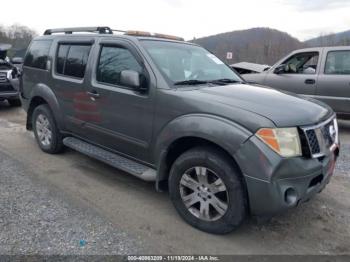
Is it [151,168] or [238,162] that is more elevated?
[238,162]

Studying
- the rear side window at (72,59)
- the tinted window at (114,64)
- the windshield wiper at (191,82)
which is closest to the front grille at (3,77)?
the rear side window at (72,59)

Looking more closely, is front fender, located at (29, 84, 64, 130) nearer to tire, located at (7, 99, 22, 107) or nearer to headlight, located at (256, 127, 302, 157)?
headlight, located at (256, 127, 302, 157)

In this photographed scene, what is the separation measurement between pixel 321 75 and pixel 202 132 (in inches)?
202

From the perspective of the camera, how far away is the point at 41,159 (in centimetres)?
523

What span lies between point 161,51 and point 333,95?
460 centimetres

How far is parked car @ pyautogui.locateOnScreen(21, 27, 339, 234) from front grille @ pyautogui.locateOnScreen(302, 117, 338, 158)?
0.03ft

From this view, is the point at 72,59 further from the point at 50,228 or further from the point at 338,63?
the point at 338,63

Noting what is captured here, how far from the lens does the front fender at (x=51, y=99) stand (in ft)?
16.5

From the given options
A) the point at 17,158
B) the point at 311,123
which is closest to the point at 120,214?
the point at 311,123

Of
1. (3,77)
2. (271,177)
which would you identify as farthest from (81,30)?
(3,77)

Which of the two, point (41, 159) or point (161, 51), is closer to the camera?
point (161, 51)

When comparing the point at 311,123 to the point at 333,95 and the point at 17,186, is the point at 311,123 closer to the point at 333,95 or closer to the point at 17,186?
the point at 17,186

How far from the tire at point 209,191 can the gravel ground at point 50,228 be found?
627 mm

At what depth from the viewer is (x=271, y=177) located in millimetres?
2830
